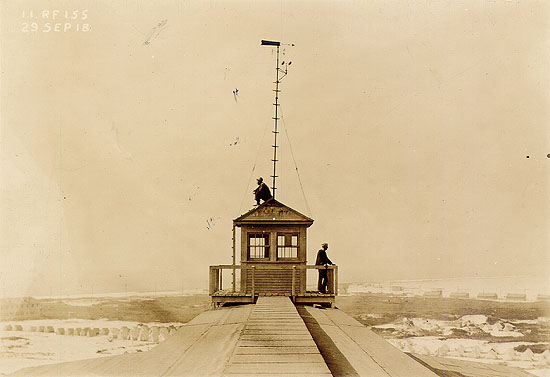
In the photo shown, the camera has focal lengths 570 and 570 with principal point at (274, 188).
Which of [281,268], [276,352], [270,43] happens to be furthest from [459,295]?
[276,352]

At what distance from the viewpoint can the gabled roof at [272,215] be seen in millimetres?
17391

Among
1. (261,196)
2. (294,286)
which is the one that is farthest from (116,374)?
(261,196)

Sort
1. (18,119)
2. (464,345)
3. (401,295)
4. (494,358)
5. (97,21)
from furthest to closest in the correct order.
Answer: (401,295), (464,345), (494,358), (18,119), (97,21)

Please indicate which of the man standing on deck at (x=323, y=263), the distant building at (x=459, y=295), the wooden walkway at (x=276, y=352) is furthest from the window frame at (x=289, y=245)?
the distant building at (x=459, y=295)

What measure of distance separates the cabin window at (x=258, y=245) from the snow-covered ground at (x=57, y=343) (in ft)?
64.0

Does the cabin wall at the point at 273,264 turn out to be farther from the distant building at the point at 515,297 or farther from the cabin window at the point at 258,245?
the distant building at the point at 515,297

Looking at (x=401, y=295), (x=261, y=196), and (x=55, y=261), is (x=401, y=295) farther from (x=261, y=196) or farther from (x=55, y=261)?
(x=261, y=196)

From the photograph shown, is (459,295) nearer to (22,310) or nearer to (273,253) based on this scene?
(22,310)

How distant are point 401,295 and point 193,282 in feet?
73.9

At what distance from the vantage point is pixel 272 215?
17.5 metres

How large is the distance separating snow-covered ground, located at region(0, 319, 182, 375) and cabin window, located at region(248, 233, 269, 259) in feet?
64.0

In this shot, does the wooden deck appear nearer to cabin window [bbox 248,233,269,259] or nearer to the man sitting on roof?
cabin window [bbox 248,233,269,259]

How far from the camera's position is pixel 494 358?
37.4 metres

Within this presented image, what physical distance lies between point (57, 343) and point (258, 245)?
1239 inches
